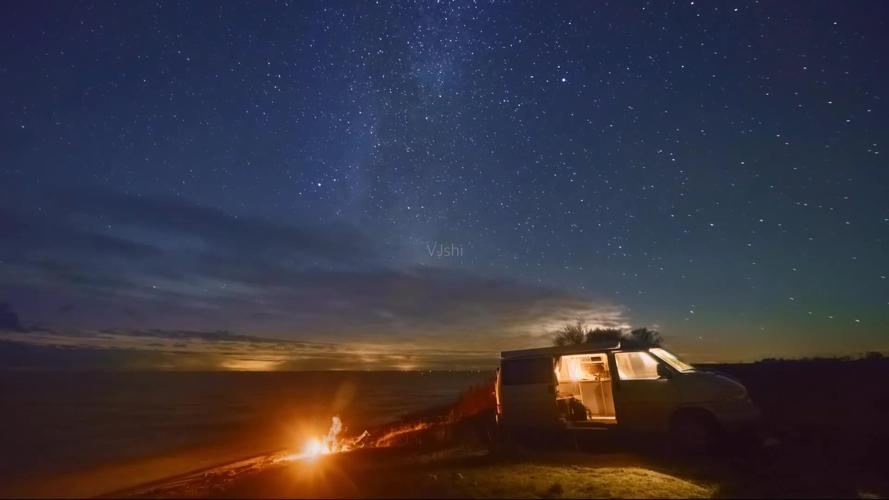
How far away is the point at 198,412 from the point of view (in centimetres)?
5094

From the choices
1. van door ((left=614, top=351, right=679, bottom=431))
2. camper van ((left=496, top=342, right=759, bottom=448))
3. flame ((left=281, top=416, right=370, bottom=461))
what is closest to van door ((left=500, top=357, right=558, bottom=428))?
camper van ((left=496, top=342, right=759, bottom=448))

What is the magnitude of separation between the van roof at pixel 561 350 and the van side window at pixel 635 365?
Answer: 0.30 metres

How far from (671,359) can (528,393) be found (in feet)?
12.0

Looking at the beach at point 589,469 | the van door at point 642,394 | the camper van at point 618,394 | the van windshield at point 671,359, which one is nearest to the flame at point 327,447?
the beach at point 589,469

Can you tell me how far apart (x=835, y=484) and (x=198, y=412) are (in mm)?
53489

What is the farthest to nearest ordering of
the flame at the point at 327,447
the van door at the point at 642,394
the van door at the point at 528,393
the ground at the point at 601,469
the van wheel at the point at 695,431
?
the flame at the point at 327,447, the van door at the point at 528,393, the van door at the point at 642,394, the van wheel at the point at 695,431, the ground at the point at 601,469

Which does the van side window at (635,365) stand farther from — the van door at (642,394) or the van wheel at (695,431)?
the van wheel at (695,431)

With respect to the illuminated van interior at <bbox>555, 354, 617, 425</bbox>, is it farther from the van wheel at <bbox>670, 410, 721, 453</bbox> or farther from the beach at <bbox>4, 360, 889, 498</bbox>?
the van wheel at <bbox>670, 410, 721, 453</bbox>

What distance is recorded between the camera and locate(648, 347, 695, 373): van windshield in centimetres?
1247

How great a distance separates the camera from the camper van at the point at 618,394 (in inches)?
458

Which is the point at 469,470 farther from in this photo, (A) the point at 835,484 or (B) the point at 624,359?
(A) the point at 835,484

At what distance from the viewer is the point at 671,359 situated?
1270 centimetres

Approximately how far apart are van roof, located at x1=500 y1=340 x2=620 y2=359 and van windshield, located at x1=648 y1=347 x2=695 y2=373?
2.98 ft

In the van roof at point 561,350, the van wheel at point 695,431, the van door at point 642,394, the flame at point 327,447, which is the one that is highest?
the van roof at point 561,350
